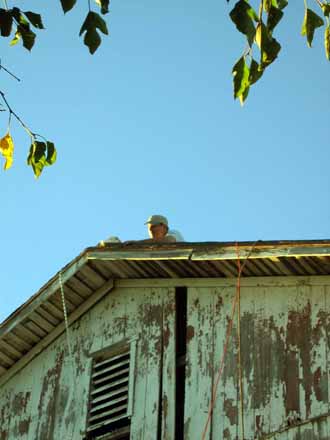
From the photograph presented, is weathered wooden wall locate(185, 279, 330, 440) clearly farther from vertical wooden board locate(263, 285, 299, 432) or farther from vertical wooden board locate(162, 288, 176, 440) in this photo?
vertical wooden board locate(162, 288, 176, 440)

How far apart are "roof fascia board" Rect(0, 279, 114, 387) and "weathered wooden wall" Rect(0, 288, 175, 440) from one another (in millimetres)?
69

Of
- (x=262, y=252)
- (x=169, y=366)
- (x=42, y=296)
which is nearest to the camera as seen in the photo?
(x=262, y=252)

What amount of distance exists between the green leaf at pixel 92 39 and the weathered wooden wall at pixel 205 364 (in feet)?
21.9

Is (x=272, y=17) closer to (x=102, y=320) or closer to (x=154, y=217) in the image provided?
(x=102, y=320)

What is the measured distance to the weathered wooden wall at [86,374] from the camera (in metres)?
12.6

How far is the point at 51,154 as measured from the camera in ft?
19.6

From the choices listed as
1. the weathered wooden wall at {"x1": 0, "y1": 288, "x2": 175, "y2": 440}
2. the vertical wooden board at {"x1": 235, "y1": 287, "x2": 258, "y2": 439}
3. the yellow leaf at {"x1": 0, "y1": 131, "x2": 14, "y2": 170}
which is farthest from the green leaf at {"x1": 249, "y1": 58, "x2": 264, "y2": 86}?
the weathered wooden wall at {"x1": 0, "y1": 288, "x2": 175, "y2": 440}

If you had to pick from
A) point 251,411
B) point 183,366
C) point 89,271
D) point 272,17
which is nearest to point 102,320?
point 89,271

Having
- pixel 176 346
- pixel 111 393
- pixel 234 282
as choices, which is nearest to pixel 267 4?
pixel 234 282

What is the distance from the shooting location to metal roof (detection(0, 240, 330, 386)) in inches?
487

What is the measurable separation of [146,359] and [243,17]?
26.3ft

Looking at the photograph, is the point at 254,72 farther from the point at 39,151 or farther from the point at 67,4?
the point at 39,151

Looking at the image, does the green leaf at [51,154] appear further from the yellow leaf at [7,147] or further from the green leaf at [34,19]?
the green leaf at [34,19]

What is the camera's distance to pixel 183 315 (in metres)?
13.0
